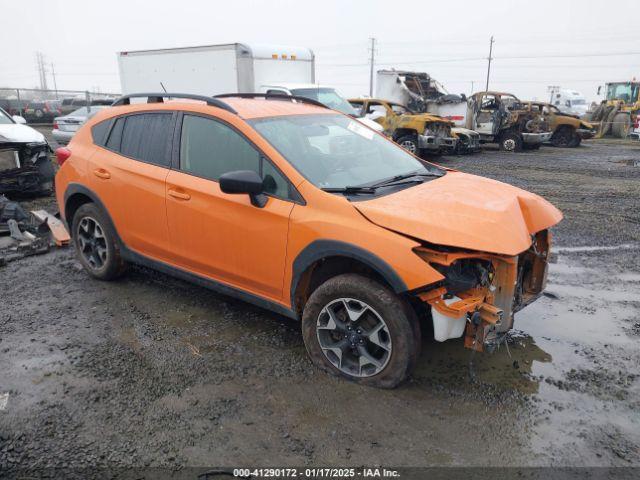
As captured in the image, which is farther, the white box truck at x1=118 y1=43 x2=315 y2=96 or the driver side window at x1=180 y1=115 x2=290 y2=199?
the white box truck at x1=118 y1=43 x2=315 y2=96

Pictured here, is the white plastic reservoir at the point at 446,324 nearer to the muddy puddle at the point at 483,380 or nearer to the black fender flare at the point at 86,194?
the muddy puddle at the point at 483,380

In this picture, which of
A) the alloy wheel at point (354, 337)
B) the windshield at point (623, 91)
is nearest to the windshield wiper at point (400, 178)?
the alloy wheel at point (354, 337)

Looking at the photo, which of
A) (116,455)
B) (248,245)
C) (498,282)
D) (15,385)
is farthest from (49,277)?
(498,282)

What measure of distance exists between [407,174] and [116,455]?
2745 millimetres

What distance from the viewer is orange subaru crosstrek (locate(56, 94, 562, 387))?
2.94 meters

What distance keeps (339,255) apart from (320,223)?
24 cm

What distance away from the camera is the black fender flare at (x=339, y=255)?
2877 millimetres

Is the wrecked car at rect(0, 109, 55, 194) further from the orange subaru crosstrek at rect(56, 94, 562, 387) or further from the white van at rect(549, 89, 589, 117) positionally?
the white van at rect(549, 89, 589, 117)

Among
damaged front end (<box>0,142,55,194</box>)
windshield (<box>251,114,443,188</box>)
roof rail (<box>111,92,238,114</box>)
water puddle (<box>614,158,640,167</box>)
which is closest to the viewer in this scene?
windshield (<box>251,114,443,188</box>)

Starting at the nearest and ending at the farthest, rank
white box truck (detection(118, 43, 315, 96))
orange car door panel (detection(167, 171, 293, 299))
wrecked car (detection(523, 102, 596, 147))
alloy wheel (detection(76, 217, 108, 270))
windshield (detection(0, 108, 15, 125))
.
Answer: orange car door panel (detection(167, 171, 293, 299))
alloy wheel (detection(76, 217, 108, 270))
windshield (detection(0, 108, 15, 125))
white box truck (detection(118, 43, 315, 96))
wrecked car (detection(523, 102, 596, 147))

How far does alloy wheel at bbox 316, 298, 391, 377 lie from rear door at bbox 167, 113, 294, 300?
44cm

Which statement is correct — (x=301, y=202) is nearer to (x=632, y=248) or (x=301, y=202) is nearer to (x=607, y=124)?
(x=632, y=248)

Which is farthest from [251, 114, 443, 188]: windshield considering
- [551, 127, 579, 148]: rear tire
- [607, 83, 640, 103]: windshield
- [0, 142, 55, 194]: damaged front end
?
[607, 83, 640, 103]: windshield

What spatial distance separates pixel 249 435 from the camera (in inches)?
109
